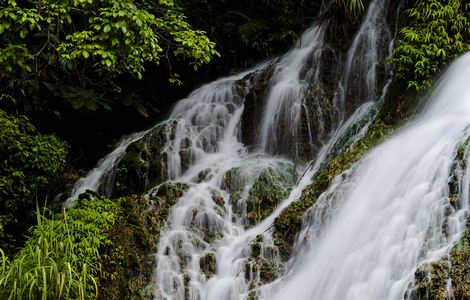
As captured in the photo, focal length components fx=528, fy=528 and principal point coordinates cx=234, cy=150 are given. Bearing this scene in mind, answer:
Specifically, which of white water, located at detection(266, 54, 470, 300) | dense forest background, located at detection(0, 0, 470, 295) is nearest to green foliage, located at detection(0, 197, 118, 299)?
dense forest background, located at detection(0, 0, 470, 295)

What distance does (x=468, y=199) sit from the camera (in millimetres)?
4699

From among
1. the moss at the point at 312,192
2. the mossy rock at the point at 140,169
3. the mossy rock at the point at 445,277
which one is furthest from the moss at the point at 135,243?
the mossy rock at the point at 445,277

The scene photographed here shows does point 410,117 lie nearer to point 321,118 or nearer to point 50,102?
point 321,118

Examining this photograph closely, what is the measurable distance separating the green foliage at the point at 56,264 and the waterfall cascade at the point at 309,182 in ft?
2.85

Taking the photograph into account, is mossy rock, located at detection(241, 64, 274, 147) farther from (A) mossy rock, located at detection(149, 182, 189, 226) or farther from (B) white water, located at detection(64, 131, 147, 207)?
(B) white water, located at detection(64, 131, 147, 207)

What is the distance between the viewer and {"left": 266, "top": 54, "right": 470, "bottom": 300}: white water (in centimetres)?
465

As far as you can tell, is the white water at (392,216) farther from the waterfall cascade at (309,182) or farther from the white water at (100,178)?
the white water at (100,178)

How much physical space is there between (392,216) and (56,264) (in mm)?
3255

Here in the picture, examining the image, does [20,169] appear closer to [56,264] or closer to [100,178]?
[100,178]

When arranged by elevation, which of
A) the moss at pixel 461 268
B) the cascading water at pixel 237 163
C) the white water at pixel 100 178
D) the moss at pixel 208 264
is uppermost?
the white water at pixel 100 178

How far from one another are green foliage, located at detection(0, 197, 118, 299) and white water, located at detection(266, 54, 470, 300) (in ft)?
6.71

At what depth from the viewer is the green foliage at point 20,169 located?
301 inches

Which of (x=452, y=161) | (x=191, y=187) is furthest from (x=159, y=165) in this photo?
(x=452, y=161)

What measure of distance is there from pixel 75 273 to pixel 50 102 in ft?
23.8
